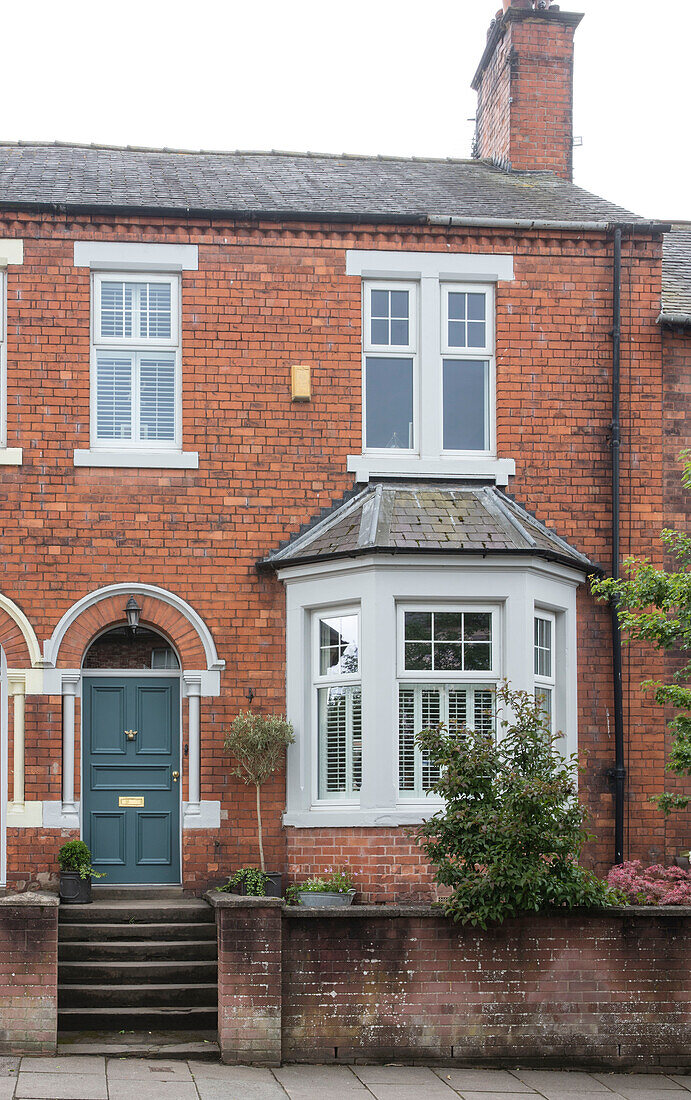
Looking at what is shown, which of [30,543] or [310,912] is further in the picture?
[30,543]

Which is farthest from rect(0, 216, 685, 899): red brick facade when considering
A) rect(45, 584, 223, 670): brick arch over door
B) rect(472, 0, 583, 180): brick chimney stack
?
rect(472, 0, 583, 180): brick chimney stack

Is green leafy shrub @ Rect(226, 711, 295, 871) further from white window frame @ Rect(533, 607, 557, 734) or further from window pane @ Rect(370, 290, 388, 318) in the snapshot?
window pane @ Rect(370, 290, 388, 318)

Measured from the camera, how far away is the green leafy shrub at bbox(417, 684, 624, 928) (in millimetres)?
9719

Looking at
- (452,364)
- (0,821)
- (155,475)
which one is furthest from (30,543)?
(452,364)

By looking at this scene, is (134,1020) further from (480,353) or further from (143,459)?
(480,353)

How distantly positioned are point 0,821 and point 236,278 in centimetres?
578

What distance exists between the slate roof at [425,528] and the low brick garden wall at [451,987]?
140 inches

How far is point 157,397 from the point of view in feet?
43.3

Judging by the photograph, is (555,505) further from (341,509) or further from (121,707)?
(121,707)

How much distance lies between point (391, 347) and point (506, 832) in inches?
224

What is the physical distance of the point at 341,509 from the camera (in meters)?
13.1

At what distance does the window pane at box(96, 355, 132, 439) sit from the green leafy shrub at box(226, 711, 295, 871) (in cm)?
312

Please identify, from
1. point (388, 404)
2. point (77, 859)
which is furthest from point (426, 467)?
point (77, 859)

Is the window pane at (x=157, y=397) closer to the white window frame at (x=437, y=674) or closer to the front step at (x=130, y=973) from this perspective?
the white window frame at (x=437, y=674)
